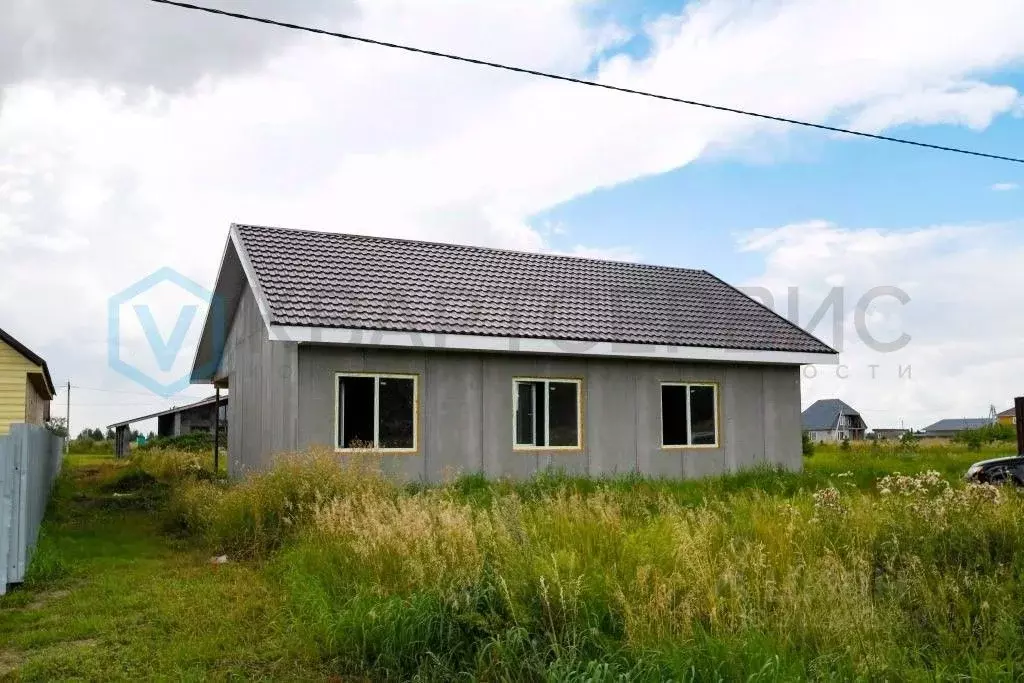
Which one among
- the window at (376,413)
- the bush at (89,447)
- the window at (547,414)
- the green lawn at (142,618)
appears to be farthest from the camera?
the bush at (89,447)

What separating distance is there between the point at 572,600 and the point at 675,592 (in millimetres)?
677

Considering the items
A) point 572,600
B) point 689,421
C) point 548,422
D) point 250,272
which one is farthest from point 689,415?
point 572,600

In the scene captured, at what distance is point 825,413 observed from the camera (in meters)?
82.4

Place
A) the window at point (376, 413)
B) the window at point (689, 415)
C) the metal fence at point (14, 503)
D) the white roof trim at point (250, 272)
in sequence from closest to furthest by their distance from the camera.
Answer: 1. the metal fence at point (14, 503)
2. the white roof trim at point (250, 272)
3. the window at point (376, 413)
4. the window at point (689, 415)

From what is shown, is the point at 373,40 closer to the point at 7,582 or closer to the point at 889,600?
the point at 7,582

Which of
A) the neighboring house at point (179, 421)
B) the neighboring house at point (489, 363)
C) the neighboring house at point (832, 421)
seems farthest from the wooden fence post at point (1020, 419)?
the neighboring house at point (832, 421)

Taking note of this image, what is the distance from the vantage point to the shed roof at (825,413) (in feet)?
266

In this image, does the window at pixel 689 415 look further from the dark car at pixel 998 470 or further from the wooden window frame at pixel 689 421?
the dark car at pixel 998 470

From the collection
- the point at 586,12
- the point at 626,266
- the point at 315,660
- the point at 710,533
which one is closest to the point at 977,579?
the point at 710,533

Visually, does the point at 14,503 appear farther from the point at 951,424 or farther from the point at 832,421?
the point at 951,424

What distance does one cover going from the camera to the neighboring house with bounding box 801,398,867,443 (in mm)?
80562

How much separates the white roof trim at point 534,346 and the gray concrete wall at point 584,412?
0.36 m

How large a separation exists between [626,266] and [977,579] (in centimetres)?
1551

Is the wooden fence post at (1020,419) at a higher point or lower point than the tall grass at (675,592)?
higher
